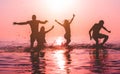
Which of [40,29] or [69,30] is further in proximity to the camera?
[69,30]

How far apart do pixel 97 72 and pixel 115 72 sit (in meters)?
0.65

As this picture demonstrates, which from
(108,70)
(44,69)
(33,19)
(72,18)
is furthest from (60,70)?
(72,18)

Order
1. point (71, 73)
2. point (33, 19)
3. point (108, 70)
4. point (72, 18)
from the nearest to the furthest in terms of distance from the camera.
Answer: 1. point (71, 73)
2. point (108, 70)
3. point (33, 19)
4. point (72, 18)

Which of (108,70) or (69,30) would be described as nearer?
(108,70)

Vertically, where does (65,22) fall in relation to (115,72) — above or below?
above

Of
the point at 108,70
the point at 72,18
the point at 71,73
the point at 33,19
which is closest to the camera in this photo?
the point at 71,73

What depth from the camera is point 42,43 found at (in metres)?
28.0

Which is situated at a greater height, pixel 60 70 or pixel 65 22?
pixel 65 22

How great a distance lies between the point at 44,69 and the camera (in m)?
15.0

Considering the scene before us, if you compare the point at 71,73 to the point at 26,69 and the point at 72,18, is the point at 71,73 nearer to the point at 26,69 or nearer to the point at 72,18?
the point at 26,69

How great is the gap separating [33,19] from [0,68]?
37.1 feet

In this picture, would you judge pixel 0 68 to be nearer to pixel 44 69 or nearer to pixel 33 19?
pixel 44 69

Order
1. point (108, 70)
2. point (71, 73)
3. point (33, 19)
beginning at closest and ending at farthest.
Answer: point (71, 73)
point (108, 70)
point (33, 19)

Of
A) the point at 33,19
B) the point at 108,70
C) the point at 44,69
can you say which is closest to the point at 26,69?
the point at 44,69
